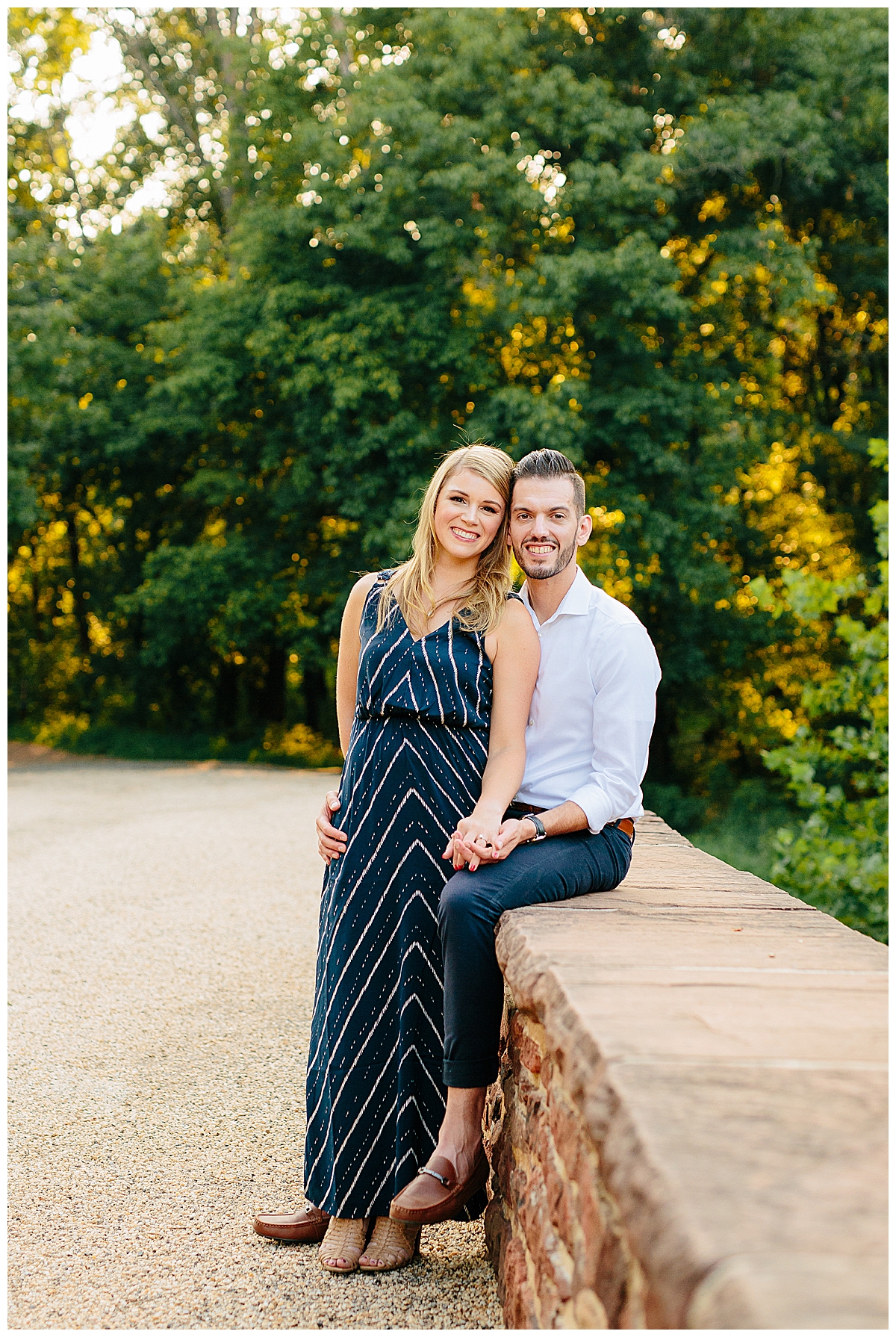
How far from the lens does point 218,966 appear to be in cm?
565

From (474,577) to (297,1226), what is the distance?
5.72 ft

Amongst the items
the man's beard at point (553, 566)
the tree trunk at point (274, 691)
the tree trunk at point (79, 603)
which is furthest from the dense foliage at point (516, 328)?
the man's beard at point (553, 566)

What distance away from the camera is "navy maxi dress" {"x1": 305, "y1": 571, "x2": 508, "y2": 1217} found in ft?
8.60

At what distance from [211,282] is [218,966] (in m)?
15.6

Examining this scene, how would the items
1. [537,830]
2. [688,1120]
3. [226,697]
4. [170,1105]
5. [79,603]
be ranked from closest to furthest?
[688,1120]
[537,830]
[170,1105]
[226,697]
[79,603]

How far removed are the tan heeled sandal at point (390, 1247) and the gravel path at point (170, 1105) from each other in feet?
0.10

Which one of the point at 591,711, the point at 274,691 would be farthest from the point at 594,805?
the point at 274,691

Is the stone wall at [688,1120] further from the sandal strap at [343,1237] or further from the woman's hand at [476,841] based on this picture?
the sandal strap at [343,1237]

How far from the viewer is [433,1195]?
2.40m

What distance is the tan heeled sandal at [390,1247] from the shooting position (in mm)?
2631

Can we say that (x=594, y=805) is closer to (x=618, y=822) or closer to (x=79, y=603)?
(x=618, y=822)

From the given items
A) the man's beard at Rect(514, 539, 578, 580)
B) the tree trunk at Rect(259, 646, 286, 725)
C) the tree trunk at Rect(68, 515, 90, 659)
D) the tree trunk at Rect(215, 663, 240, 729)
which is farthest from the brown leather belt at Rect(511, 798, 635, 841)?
the tree trunk at Rect(68, 515, 90, 659)

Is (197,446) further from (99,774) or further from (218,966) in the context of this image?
(218,966)

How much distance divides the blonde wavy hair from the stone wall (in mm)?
770
